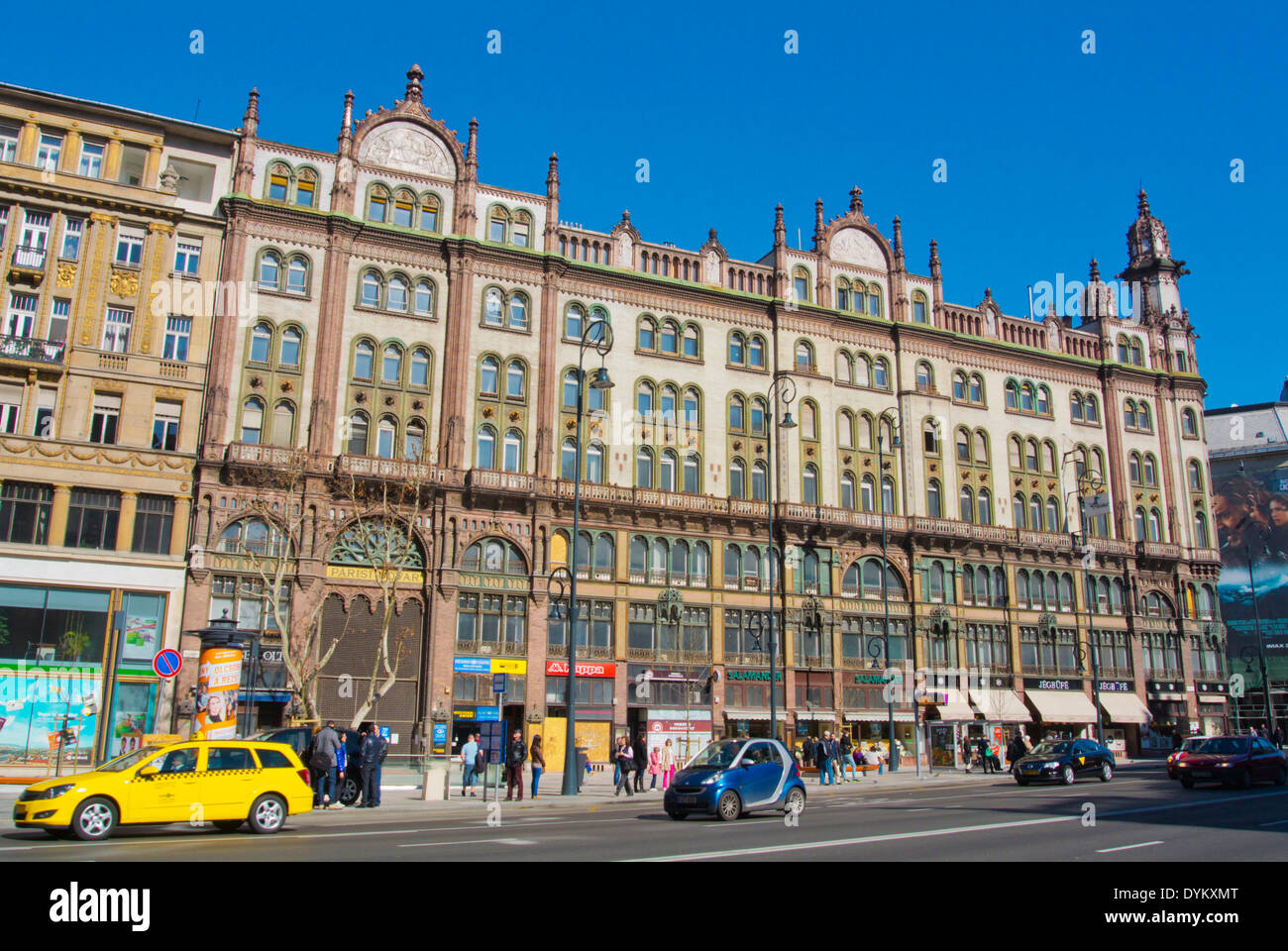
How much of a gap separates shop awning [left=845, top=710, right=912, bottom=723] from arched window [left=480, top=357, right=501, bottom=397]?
22951 mm

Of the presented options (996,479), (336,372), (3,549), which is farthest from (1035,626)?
(3,549)

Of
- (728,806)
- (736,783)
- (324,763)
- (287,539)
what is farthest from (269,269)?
(728,806)

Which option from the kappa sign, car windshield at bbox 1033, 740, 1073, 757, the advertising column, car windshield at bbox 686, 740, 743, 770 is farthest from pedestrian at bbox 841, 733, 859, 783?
the advertising column

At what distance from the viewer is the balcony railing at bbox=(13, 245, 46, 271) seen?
39656 millimetres

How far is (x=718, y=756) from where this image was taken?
21766 mm

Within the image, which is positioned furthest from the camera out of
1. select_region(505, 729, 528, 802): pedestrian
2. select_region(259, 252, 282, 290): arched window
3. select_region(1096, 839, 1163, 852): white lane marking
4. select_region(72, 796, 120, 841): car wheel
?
select_region(259, 252, 282, 290): arched window

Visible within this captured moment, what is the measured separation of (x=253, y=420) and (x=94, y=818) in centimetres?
2874

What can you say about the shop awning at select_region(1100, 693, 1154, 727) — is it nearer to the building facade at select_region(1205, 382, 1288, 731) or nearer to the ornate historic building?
the ornate historic building

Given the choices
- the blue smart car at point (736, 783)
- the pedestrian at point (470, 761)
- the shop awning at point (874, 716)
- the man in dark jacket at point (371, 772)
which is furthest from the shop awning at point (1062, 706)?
the man in dark jacket at point (371, 772)

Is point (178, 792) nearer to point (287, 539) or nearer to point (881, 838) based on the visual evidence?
point (881, 838)

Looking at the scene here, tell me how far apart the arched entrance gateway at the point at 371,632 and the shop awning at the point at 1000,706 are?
1136 inches

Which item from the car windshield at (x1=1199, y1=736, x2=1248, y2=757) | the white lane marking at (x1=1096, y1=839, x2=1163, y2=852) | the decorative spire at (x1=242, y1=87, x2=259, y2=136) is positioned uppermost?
the decorative spire at (x1=242, y1=87, x2=259, y2=136)

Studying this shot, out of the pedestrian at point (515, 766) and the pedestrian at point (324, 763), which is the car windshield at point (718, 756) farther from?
the pedestrian at point (324, 763)

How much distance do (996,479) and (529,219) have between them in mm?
29951
